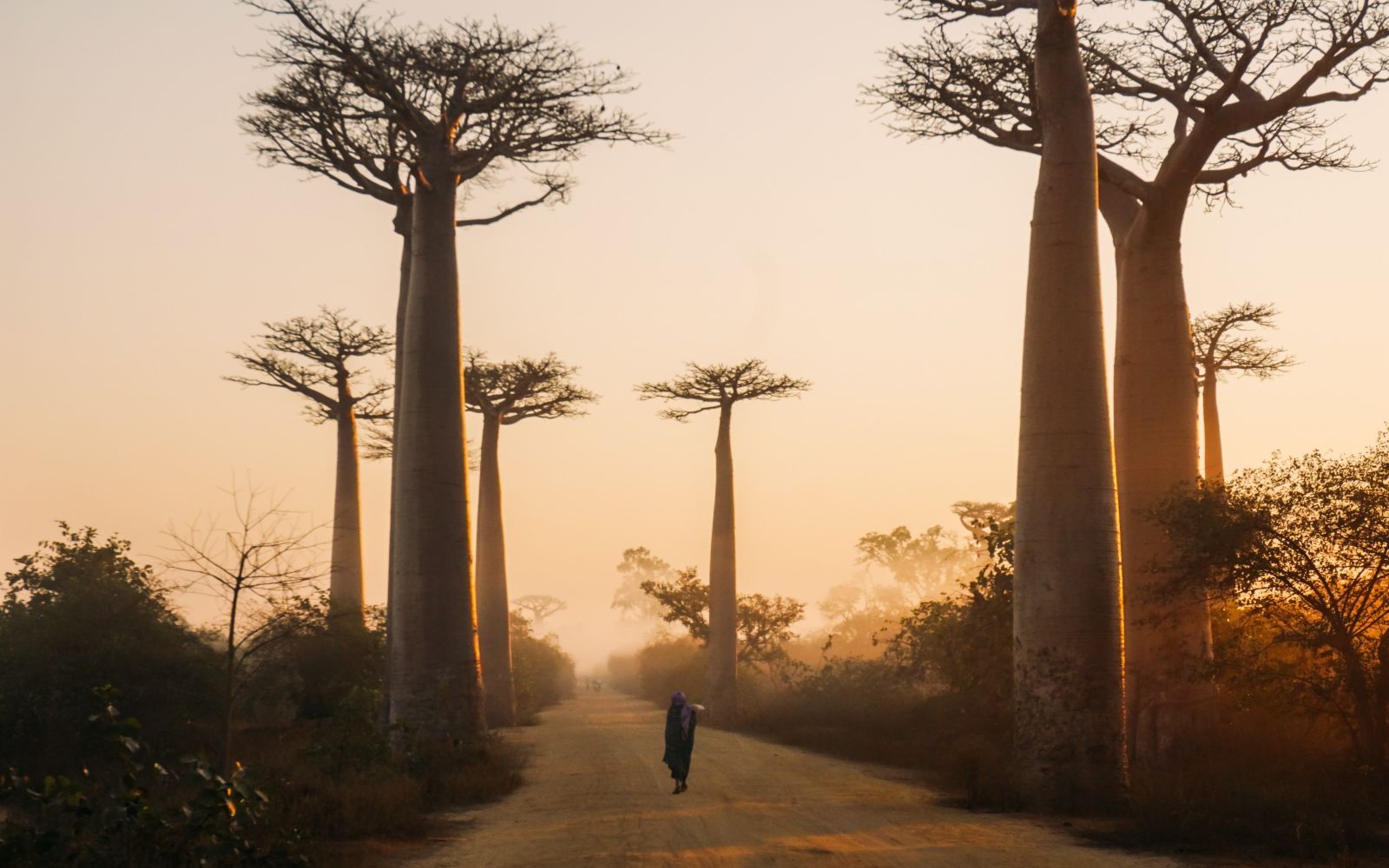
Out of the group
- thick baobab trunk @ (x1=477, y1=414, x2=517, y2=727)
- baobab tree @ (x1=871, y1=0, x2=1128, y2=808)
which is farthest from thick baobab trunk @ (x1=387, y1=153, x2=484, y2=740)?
thick baobab trunk @ (x1=477, y1=414, x2=517, y2=727)

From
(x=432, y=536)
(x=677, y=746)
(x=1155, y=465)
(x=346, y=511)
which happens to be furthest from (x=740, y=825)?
(x=346, y=511)

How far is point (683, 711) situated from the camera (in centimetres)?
1238

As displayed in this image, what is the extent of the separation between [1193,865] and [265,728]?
50.7ft

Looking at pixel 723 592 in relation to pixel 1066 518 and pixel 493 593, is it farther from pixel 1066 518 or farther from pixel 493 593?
pixel 1066 518

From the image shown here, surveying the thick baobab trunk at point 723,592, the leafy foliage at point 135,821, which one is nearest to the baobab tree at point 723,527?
the thick baobab trunk at point 723,592

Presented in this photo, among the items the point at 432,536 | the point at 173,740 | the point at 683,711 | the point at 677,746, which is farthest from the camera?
the point at 173,740

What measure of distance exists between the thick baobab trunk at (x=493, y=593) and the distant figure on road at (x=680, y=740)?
12.6 metres

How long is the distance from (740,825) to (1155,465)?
665 centimetres

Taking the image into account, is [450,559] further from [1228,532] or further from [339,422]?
[339,422]

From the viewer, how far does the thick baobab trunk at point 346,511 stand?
994 inches

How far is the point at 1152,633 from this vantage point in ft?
42.1

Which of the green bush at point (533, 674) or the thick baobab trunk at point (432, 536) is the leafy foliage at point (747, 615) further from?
the thick baobab trunk at point (432, 536)

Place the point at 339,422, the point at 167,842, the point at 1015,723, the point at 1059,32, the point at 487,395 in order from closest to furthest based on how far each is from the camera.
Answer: the point at 167,842 < the point at 1015,723 < the point at 1059,32 < the point at 339,422 < the point at 487,395

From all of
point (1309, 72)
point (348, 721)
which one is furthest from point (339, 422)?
point (1309, 72)
